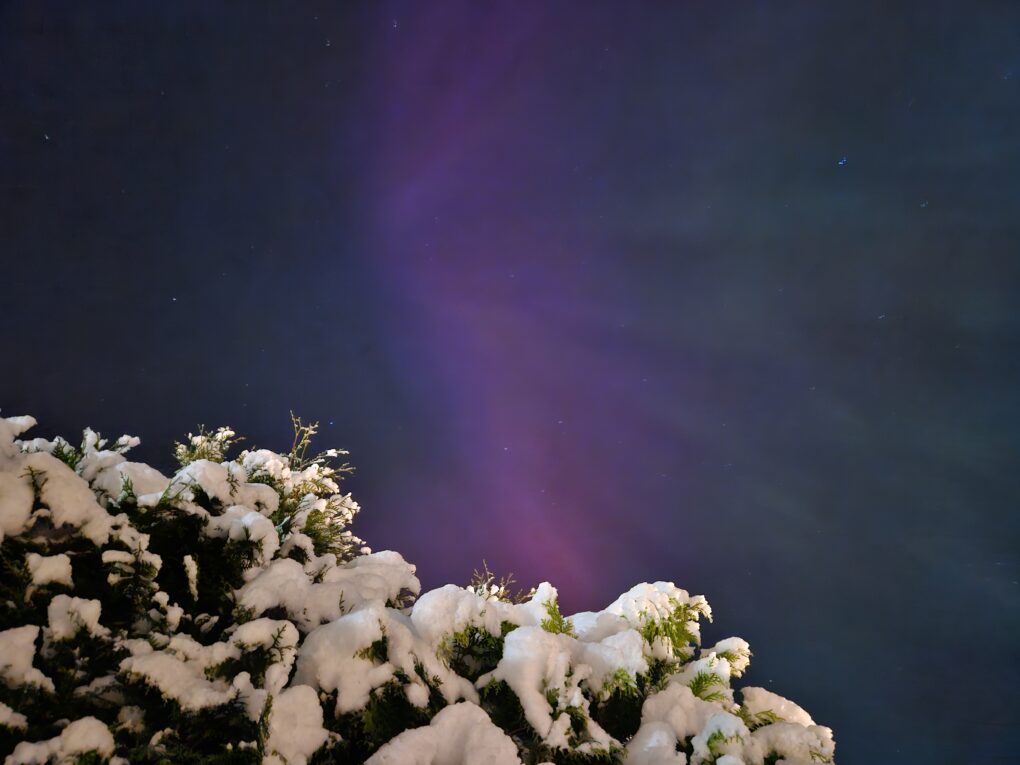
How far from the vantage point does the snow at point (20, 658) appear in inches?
93.0

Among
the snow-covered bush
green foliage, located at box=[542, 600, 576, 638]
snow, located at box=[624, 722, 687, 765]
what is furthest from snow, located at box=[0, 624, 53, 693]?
snow, located at box=[624, 722, 687, 765]

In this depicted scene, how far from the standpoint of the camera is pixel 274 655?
3010 mm

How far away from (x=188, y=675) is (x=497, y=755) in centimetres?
167

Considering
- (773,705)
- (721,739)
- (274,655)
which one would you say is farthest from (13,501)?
(773,705)

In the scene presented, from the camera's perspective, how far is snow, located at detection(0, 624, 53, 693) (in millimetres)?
2361

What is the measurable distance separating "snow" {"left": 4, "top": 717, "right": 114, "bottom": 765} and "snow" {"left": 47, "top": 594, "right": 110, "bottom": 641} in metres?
0.44

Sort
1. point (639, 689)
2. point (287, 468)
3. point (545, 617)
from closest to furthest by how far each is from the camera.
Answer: point (639, 689)
point (545, 617)
point (287, 468)

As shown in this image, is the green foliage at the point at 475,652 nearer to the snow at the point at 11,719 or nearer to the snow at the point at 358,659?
the snow at the point at 358,659

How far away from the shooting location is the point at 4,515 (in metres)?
2.62

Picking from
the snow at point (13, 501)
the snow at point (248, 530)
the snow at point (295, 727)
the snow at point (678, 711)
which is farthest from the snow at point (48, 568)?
the snow at point (678, 711)

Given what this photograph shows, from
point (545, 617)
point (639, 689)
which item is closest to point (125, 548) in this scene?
point (545, 617)

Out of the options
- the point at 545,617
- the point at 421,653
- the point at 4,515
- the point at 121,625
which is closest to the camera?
the point at 4,515

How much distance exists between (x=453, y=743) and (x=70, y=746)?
5.90ft

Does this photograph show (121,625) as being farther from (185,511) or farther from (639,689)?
(639,689)
